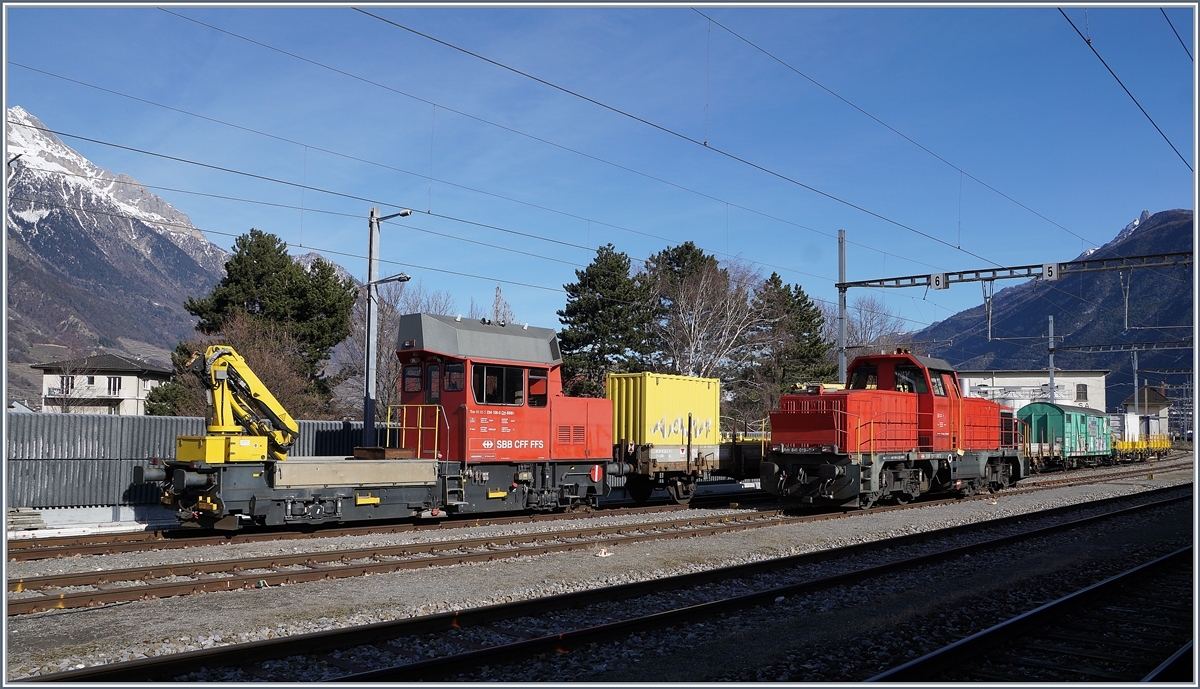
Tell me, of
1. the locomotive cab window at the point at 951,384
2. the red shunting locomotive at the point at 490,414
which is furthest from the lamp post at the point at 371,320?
the locomotive cab window at the point at 951,384

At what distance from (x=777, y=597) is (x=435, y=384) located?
9.37 m

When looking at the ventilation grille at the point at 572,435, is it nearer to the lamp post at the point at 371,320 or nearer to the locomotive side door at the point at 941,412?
the lamp post at the point at 371,320

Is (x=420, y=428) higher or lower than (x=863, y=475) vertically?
higher

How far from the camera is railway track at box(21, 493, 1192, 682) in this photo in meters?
6.29

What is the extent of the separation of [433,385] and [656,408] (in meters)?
6.39

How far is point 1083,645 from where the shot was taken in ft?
24.9

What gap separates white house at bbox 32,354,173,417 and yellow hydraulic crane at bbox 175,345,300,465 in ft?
162

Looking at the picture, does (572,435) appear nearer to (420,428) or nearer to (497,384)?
(497,384)

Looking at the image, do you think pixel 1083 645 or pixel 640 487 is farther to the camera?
pixel 640 487

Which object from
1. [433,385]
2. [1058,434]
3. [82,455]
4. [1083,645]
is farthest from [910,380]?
[1058,434]

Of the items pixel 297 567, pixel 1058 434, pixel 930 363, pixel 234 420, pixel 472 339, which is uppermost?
pixel 472 339

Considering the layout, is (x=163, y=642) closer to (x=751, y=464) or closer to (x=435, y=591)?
(x=435, y=591)

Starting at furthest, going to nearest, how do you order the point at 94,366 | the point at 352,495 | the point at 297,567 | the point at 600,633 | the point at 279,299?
1. the point at 94,366
2. the point at 279,299
3. the point at 352,495
4. the point at 297,567
5. the point at 600,633

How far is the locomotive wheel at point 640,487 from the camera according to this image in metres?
21.2
